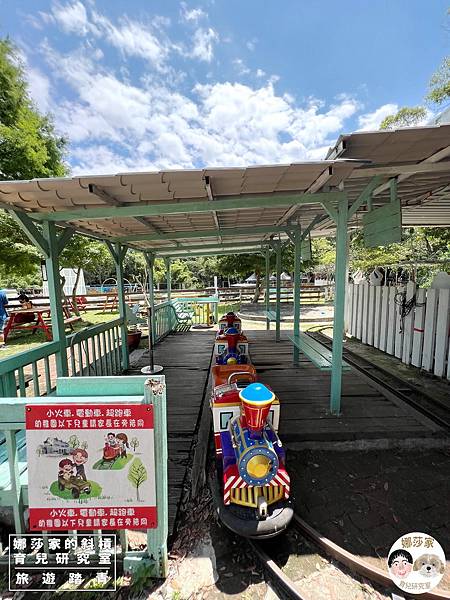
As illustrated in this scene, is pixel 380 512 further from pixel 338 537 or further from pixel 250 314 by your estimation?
pixel 250 314

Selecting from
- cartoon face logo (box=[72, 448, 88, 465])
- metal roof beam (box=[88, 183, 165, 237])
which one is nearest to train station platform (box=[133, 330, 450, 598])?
cartoon face logo (box=[72, 448, 88, 465])

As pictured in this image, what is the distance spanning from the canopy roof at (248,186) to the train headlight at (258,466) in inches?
88.6

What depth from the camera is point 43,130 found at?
966 centimetres

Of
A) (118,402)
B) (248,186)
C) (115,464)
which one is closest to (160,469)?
(115,464)

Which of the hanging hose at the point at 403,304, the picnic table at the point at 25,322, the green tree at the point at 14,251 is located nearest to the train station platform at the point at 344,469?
the hanging hose at the point at 403,304

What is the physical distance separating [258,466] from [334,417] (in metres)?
1.84

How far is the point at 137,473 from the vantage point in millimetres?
1620

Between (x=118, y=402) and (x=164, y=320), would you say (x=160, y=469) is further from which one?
(x=164, y=320)

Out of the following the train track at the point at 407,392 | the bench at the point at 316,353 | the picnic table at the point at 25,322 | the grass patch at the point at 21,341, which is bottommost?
the grass patch at the point at 21,341

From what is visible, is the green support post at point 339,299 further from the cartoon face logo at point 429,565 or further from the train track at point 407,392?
the cartoon face logo at point 429,565

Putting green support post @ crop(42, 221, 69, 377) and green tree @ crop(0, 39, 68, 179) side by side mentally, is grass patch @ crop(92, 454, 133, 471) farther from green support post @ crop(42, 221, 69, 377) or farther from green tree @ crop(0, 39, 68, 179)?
green tree @ crop(0, 39, 68, 179)

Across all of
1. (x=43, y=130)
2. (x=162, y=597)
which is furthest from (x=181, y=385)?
(x=43, y=130)

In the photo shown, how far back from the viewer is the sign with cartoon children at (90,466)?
5.11ft

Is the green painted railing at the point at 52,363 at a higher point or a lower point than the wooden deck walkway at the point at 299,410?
higher
